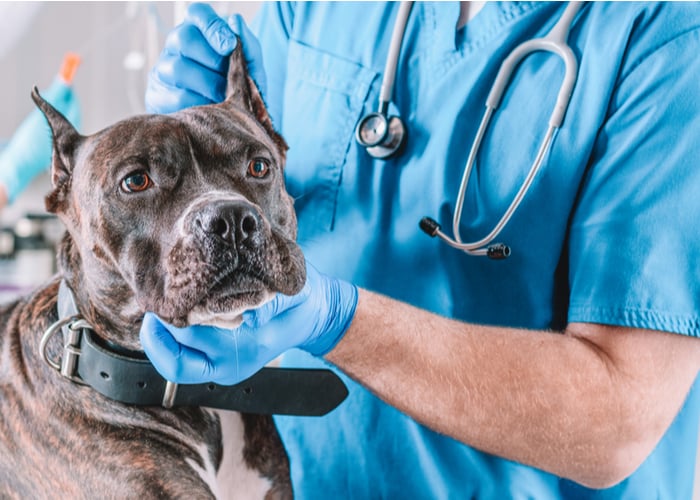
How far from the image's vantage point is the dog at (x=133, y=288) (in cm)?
80

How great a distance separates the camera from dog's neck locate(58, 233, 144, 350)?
90cm

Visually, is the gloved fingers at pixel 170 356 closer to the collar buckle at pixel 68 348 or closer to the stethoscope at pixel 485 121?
the collar buckle at pixel 68 348

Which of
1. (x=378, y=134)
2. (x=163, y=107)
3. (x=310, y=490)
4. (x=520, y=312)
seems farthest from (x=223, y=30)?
(x=310, y=490)

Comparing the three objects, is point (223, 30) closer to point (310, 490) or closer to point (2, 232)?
point (310, 490)

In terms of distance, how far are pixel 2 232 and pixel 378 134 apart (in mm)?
2371

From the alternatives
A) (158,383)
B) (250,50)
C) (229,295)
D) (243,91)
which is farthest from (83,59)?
(229,295)

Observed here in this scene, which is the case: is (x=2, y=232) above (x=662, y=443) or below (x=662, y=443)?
below

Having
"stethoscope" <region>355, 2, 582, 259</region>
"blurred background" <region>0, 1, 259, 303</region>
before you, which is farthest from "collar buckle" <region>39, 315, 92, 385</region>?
"blurred background" <region>0, 1, 259, 303</region>

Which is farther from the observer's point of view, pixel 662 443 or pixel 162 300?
pixel 662 443

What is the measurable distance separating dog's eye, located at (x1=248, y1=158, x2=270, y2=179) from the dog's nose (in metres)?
0.18

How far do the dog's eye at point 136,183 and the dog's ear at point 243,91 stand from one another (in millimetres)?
231

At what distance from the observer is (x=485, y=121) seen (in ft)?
3.43

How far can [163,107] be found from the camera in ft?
3.75

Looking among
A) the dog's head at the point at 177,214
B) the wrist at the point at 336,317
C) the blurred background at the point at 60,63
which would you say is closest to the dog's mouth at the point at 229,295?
the dog's head at the point at 177,214
